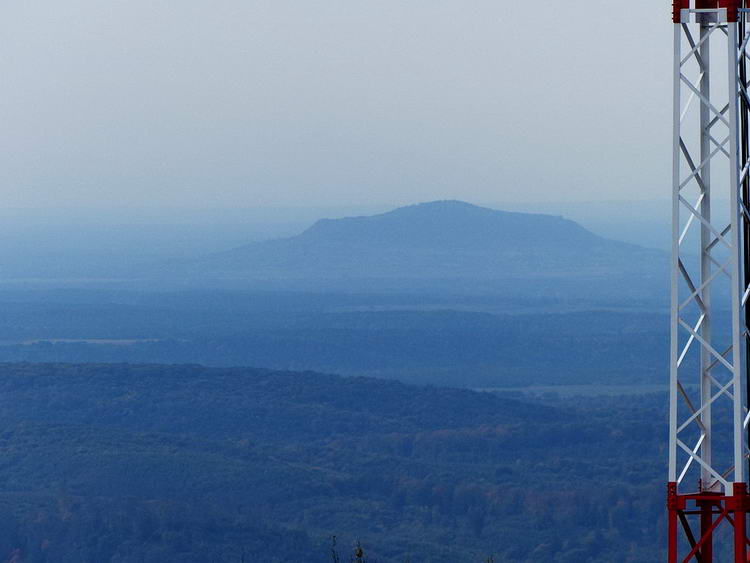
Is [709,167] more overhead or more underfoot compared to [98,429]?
more overhead

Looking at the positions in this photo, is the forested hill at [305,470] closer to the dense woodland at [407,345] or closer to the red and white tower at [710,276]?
the dense woodland at [407,345]

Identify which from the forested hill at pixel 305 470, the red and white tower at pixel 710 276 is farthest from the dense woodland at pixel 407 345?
the red and white tower at pixel 710 276

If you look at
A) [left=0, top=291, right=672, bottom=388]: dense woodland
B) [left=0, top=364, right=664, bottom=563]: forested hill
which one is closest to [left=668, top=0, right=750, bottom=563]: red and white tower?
[left=0, top=364, right=664, bottom=563]: forested hill

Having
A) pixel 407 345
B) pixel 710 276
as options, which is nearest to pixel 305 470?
pixel 407 345

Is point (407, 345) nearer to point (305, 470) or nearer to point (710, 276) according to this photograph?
point (305, 470)

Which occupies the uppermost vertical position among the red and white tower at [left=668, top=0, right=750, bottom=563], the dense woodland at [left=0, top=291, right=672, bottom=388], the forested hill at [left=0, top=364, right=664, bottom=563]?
the red and white tower at [left=668, top=0, right=750, bottom=563]

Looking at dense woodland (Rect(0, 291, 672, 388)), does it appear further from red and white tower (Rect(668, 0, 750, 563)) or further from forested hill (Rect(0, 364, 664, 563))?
red and white tower (Rect(668, 0, 750, 563))

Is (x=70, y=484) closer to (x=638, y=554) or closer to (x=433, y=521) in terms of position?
(x=433, y=521)

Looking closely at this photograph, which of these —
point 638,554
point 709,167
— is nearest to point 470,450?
point 638,554
